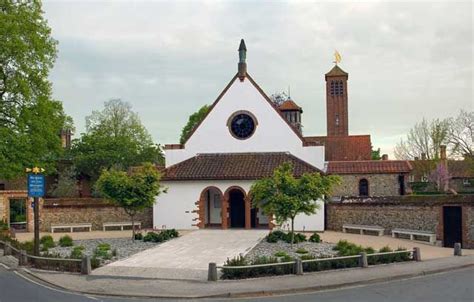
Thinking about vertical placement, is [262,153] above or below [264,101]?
below

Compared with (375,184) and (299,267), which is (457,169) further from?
(299,267)

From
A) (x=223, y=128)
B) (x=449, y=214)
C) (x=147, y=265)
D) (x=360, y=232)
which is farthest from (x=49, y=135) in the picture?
(x=449, y=214)

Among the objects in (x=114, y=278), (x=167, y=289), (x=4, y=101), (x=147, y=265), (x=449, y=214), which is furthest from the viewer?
(x=4, y=101)

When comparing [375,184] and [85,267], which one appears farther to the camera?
[375,184]

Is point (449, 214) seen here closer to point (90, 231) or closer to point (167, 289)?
point (167, 289)

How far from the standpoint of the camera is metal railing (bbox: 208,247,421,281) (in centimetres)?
1689

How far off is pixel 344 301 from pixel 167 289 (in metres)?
5.29

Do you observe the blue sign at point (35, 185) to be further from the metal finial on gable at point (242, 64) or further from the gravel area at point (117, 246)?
the metal finial on gable at point (242, 64)

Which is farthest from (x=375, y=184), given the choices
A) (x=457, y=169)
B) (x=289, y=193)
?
(x=289, y=193)

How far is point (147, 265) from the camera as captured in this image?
1978cm

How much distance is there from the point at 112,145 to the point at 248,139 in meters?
21.1

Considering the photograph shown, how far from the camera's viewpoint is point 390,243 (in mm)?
25625

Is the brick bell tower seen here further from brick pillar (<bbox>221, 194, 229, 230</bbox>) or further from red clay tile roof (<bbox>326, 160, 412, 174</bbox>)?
brick pillar (<bbox>221, 194, 229, 230</bbox>)

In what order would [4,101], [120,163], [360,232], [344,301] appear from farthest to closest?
[120,163]
[4,101]
[360,232]
[344,301]
